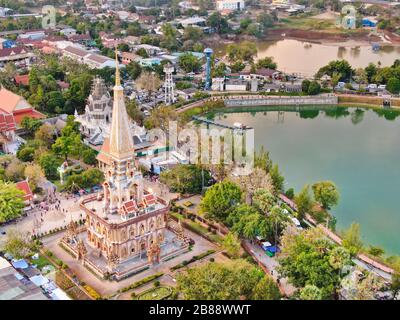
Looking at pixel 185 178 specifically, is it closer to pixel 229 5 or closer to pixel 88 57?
pixel 88 57

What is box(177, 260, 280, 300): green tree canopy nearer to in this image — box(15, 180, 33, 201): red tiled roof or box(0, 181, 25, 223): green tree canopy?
box(0, 181, 25, 223): green tree canopy

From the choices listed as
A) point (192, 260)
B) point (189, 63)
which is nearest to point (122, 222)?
point (192, 260)

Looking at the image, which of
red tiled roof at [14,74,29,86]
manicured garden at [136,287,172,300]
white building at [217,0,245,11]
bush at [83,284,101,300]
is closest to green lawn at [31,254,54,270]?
bush at [83,284,101,300]

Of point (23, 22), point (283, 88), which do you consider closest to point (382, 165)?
point (283, 88)

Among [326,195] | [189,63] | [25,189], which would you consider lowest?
[326,195]

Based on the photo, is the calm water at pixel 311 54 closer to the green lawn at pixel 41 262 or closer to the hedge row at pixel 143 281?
the hedge row at pixel 143 281

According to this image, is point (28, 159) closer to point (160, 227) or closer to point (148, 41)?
point (160, 227)

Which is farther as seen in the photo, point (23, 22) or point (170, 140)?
point (23, 22)
